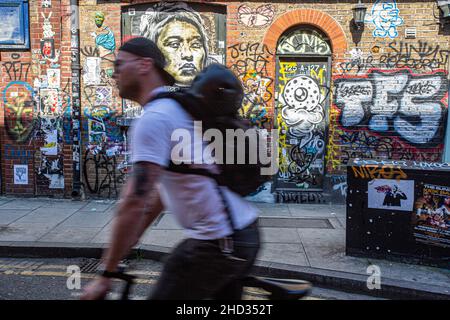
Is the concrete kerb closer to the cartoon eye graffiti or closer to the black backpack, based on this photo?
the black backpack

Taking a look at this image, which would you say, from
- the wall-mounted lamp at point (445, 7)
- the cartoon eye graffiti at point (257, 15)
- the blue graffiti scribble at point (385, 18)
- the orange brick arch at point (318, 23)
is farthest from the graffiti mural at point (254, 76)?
the wall-mounted lamp at point (445, 7)

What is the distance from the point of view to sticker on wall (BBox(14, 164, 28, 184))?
29.2 feet

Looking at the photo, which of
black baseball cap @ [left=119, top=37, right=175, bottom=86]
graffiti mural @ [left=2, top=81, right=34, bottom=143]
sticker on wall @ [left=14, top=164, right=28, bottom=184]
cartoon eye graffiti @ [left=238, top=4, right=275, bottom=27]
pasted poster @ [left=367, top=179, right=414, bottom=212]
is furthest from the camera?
sticker on wall @ [left=14, top=164, right=28, bottom=184]

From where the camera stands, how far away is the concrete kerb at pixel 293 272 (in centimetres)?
461

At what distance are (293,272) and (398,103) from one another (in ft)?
15.8

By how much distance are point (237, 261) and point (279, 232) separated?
4.71m

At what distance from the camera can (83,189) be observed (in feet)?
28.9

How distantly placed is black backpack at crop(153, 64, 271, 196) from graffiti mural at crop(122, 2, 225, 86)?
6610mm

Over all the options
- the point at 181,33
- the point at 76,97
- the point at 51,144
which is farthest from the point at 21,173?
the point at 181,33

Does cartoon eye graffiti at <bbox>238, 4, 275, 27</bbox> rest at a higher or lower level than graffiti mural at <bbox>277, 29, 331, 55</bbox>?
higher

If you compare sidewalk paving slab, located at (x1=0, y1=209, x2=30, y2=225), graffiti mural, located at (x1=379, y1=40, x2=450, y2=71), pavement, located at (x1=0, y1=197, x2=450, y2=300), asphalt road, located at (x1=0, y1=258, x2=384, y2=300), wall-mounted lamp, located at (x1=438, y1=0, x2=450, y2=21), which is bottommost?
asphalt road, located at (x1=0, y1=258, x2=384, y2=300)

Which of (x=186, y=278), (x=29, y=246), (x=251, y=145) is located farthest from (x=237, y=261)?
(x=29, y=246)

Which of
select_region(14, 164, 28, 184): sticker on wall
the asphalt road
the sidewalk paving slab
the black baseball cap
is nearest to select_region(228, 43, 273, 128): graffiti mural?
the asphalt road
